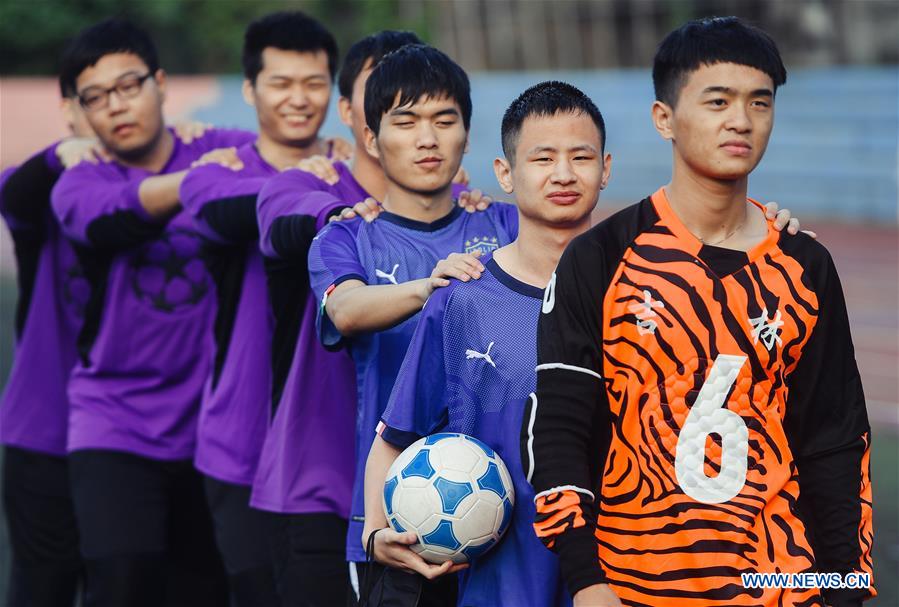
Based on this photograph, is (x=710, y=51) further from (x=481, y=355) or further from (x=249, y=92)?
(x=249, y=92)

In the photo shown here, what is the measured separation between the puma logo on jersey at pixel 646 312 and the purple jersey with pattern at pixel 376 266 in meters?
1.08

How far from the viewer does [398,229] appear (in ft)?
15.2

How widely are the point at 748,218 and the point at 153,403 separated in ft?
10.0

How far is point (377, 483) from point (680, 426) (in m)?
0.97

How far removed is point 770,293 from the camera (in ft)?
11.6

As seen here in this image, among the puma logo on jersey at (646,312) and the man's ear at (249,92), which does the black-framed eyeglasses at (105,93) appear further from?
the puma logo on jersey at (646,312)

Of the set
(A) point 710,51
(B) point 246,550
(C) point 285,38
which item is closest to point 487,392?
(A) point 710,51

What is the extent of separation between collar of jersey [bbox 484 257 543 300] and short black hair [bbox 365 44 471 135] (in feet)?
2.95

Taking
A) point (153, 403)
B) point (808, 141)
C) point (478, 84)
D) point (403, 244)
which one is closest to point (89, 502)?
point (153, 403)

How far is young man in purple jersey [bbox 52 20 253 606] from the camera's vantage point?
5.73 metres

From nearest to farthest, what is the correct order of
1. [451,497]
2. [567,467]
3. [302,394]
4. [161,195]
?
[567,467] → [451,497] → [302,394] → [161,195]

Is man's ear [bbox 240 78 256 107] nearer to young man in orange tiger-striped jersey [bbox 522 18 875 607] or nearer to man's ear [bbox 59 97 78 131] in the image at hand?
man's ear [bbox 59 97 78 131]

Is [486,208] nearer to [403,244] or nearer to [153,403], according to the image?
[403,244]

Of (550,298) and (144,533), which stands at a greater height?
(550,298)
